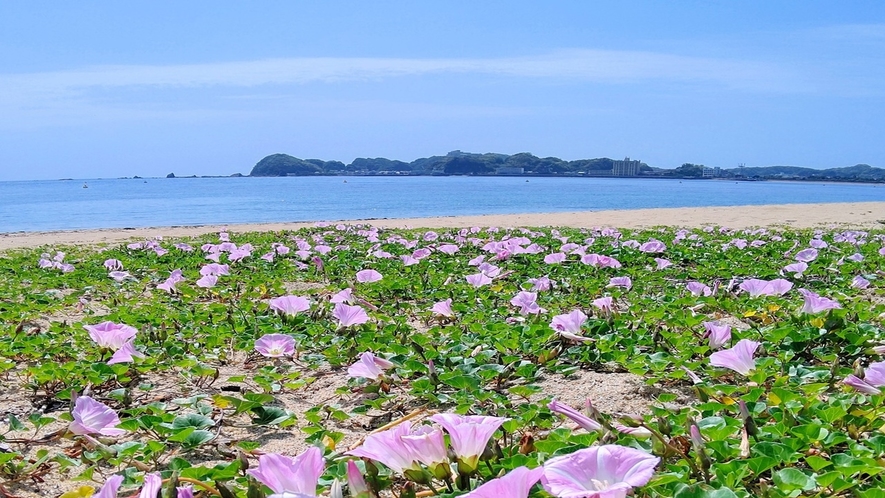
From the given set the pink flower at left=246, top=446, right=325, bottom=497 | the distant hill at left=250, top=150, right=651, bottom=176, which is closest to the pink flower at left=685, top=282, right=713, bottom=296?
the pink flower at left=246, top=446, right=325, bottom=497

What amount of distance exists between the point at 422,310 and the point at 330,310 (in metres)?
0.57

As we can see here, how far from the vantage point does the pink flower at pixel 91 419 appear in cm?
198

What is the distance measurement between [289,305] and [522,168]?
153 metres

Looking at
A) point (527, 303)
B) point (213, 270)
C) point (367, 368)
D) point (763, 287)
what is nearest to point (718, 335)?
point (527, 303)

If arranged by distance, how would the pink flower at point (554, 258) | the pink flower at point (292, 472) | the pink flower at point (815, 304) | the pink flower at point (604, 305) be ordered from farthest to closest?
the pink flower at point (554, 258)
the pink flower at point (604, 305)
the pink flower at point (815, 304)
the pink flower at point (292, 472)

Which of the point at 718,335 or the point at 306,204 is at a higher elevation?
the point at 718,335

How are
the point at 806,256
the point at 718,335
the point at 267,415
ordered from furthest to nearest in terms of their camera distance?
the point at 806,256 < the point at 718,335 < the point at 267,415

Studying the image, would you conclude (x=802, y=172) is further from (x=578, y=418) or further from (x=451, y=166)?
(x=578, y=418)

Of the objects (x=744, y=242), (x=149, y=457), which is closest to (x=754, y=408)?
(x=149, y=457)

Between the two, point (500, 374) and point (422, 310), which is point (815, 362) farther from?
point (422, 310)

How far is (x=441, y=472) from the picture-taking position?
147cm

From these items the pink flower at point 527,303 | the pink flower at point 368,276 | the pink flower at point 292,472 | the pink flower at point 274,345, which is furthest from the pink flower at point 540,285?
the pink flower at point 292,472

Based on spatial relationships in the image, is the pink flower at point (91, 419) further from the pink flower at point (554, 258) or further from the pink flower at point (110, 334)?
the pink flower at point (554, 258)

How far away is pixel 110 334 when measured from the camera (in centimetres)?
297
